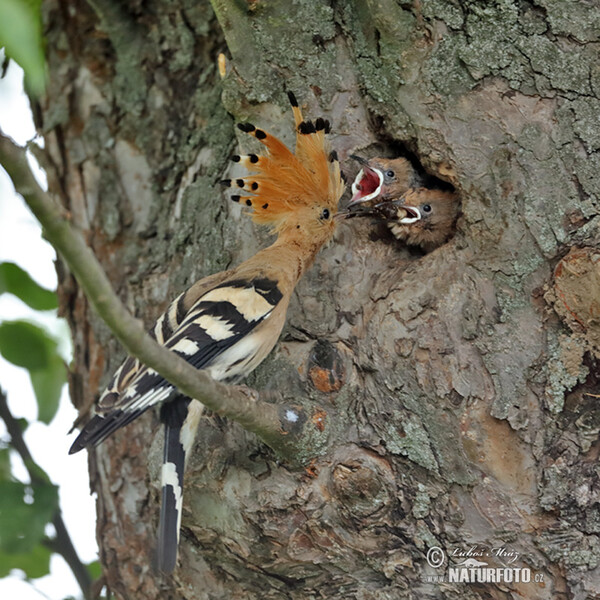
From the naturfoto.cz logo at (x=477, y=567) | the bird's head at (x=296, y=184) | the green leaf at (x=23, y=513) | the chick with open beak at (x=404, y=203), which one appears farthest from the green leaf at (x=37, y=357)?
the naturfoto.cz logo at (x=477, y=567)

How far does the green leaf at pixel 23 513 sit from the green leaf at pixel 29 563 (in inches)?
7.8

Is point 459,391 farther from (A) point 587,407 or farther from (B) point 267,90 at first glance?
(B) point 267,90

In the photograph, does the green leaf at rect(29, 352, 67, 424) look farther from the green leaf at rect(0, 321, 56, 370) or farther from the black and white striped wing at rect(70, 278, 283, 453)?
the black and white striped wing at rect(70, 278, 283, 453)

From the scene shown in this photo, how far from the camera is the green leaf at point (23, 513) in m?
2.51

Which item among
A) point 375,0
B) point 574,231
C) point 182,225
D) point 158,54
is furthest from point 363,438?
point 158,54

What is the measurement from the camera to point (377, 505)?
2.34 metres

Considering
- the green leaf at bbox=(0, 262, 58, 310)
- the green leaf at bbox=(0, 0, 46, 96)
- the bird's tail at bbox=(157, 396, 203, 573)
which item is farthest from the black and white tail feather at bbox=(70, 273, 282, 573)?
the green leaf at bbox=(0, 0, 46, 96)

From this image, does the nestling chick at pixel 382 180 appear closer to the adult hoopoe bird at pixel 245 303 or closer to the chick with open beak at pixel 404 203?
the chick with open beak at pixel 404 203

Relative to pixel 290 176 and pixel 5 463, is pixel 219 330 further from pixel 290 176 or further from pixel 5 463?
pixel 5 463

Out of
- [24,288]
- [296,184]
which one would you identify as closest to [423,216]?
[296,184]

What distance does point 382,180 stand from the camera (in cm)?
314

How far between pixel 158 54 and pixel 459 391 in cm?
190

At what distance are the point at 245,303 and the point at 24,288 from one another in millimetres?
843

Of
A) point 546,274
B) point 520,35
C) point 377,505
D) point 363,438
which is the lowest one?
point 377,505
